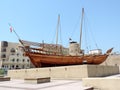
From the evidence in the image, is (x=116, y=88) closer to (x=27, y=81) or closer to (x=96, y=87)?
(x=96, y=87)

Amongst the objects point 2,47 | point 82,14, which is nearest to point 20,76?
point 82,14

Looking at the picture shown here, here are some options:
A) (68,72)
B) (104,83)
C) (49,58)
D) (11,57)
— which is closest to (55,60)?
(49,58)

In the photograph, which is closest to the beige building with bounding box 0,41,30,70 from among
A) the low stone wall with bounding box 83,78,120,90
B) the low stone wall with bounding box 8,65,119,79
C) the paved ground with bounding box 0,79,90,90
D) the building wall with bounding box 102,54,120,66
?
the building wall with bounding box 102,54,120,66

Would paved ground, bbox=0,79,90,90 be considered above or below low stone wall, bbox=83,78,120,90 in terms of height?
below

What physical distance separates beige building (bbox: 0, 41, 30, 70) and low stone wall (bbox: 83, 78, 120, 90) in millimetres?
55634

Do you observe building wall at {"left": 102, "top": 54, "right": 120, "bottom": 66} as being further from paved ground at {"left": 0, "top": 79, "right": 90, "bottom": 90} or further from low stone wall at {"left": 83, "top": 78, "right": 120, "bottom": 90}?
low stone wall at {"left": 83, "top": 78, "right": 120, "bottom": 90}

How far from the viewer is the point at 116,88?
9922 mm

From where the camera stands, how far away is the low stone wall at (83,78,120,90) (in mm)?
9984

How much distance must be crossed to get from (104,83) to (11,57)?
188 ft

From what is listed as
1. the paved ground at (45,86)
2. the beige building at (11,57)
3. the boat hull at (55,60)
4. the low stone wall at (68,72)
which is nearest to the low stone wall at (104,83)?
the paved ground at (45,86)

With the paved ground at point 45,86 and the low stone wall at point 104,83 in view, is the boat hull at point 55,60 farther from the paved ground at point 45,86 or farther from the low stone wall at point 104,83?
the low stone wall at point 104,83

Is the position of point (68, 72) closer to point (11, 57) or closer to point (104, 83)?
point (104, 83)

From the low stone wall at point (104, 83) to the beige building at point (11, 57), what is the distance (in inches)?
2190

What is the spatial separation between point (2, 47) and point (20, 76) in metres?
46.7
